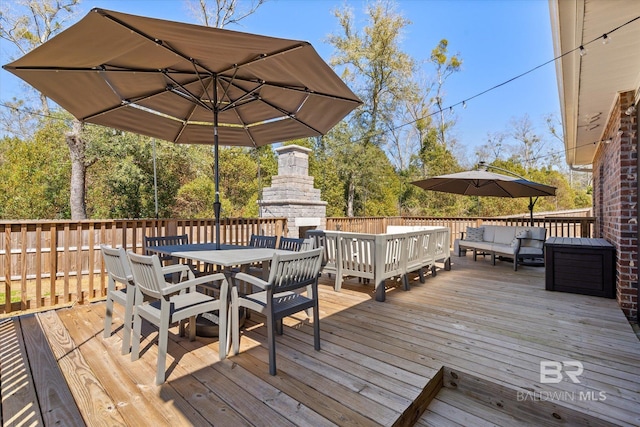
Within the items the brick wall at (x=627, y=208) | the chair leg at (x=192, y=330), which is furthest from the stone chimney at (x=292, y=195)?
the brick wall at (x=627, y=208)

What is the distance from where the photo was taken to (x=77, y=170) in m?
8.02

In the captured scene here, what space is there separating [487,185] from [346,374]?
20.9 feet

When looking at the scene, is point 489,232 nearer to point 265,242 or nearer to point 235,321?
point 265,242

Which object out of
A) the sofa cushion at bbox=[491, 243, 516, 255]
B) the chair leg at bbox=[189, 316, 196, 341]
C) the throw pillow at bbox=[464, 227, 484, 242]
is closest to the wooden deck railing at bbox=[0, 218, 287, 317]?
the chair leg at bbox=[189, 316, 196, 341]

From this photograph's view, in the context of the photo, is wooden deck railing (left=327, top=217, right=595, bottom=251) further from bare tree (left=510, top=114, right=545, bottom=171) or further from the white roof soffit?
bare tree (left=510, top=114, right=545, bottom=171)

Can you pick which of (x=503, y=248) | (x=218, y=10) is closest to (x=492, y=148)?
(x=503, y=248)

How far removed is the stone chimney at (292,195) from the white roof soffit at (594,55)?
4.42 meters

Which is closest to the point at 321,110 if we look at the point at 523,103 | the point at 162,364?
the point at 162,364

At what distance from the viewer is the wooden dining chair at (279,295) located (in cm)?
222

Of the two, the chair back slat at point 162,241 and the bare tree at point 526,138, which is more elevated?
the bare tree at point 526,138

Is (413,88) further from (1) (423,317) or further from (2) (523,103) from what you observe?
(1) (423,317)

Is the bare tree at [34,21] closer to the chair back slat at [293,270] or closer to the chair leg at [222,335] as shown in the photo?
the chair leg at [222,335]

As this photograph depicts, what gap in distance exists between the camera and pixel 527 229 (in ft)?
20.8

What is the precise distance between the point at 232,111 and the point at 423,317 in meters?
3.26
